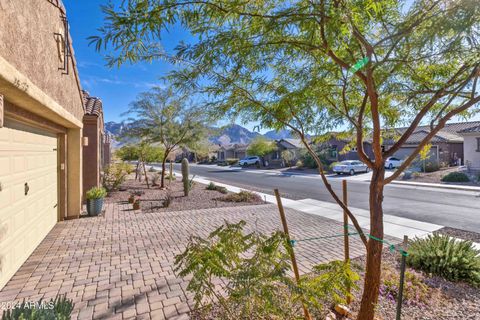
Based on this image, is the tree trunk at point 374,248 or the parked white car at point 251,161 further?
the parked white car at point 251,161

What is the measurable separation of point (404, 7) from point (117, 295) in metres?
5.20

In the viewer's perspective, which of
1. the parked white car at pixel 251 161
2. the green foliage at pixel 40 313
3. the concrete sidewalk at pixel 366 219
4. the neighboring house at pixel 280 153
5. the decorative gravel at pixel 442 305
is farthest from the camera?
the parked white car at pixel 251 161

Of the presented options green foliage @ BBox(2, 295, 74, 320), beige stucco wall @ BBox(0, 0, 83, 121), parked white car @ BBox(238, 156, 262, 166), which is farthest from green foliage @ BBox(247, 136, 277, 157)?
green foliage @ BBox(2, 295, 74, 320)

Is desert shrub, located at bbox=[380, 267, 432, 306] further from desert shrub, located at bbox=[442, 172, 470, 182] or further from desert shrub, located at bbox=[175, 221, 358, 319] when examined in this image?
desert shrub, located at bbox=[442, 172, 470, 182]

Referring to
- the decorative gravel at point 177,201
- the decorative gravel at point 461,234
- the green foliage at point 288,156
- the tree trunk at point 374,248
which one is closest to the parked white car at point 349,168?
the green foliage at point 288,156

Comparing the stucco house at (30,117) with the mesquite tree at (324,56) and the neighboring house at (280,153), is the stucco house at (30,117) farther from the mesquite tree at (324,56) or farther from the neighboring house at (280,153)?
the neighboring house at (280,153)

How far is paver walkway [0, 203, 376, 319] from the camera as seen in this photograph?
368 centimetres

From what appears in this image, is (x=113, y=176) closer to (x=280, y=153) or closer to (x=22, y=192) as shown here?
(x=22, y=192)

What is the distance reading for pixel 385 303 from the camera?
361 cm

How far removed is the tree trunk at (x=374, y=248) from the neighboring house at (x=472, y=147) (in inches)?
1131

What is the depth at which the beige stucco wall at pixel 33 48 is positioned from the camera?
10.4 ft

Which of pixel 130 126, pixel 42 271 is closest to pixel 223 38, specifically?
pixel 42 271

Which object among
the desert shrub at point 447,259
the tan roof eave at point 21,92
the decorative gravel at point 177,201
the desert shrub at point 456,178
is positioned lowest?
the decorative gravel at point 177,201

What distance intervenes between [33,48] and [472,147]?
32.8m
